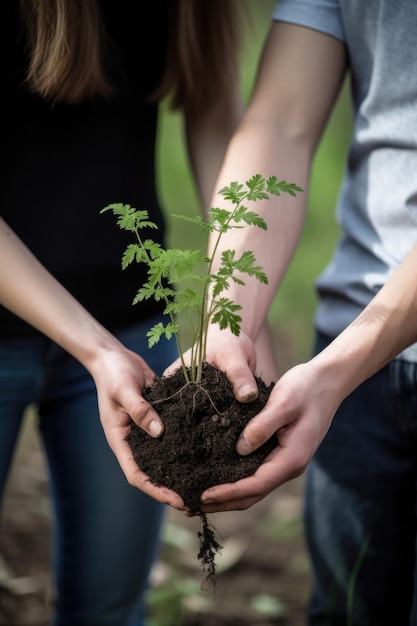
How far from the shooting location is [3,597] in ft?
11.9

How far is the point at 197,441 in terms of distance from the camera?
193 cm

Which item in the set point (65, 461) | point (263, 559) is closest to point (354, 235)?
point (65, 461)

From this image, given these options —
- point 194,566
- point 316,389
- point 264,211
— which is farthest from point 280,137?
point 194,566

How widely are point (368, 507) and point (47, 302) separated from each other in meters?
1.21

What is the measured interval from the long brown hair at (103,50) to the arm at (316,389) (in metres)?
1.03

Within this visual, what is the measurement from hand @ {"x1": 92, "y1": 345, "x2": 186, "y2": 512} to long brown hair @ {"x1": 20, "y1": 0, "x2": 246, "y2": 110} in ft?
2.61

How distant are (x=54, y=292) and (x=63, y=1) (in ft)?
2.57

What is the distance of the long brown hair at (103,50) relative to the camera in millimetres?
2199

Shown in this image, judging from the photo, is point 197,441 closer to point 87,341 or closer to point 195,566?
point 87,341

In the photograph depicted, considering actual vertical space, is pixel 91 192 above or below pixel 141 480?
above

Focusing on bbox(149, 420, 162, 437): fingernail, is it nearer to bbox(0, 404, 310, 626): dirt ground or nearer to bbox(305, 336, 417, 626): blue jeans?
bbox(305, 336, 417, 626): blue jeans

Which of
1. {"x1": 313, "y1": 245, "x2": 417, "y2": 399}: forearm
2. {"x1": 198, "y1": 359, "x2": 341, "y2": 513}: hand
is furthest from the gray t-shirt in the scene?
{"x1": 198, "y1": 359, "x2": 341, "y2": 513}: hand

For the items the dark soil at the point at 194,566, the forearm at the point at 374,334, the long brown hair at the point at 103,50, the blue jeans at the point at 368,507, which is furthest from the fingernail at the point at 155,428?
the dark soil at the point at 194,566

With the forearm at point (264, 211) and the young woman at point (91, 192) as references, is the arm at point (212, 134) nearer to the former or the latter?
the young woman at point (91, 192)
